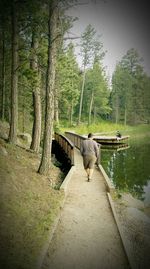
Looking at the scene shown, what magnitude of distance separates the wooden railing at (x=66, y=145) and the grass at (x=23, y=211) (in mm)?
4022

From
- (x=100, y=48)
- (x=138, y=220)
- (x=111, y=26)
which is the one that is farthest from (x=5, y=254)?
(x=100, y=48)

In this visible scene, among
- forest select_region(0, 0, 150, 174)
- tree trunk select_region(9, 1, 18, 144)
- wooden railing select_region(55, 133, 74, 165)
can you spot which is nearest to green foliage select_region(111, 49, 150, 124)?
forest select_region(0, 0, 150, 174)

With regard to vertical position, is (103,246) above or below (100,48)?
below

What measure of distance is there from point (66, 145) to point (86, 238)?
36.0 feet

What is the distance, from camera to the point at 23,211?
6758 mm

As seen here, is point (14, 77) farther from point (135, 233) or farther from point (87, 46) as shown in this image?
point (87, 46)

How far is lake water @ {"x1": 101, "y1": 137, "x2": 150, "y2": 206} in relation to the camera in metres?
13.4

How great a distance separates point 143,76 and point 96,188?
43255 mm

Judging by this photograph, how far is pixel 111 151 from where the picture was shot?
2566 centimetres

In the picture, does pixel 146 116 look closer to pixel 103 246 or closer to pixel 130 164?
pixel 130 164

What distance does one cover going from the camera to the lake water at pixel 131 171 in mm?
13394

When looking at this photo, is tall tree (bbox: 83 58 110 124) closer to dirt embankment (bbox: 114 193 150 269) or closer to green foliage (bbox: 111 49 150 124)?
green foliage (bbox: 111 49 150 124)

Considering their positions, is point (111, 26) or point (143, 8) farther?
point (111, 26)

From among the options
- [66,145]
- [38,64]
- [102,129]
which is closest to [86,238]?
[38,64]
